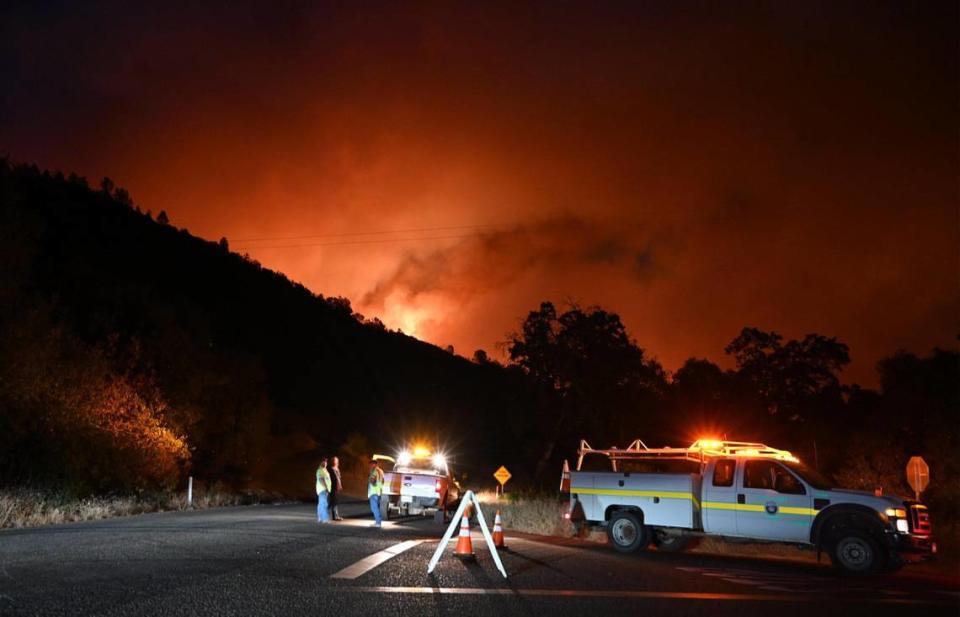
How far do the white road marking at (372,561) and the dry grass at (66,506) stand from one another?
8457 mm

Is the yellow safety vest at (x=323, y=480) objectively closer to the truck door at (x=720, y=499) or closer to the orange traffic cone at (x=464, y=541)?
the orange traffic cone at (x=464, y=541)

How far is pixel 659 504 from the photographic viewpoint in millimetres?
15273

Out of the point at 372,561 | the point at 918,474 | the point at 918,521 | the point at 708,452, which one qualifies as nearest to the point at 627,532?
the point at 708,452

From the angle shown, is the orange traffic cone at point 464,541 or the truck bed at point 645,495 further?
the truck bed at point 645,495

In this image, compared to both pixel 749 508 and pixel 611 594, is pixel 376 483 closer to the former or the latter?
pixel 749 508

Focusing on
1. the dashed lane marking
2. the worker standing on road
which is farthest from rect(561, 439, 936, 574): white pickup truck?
the worker standing on road

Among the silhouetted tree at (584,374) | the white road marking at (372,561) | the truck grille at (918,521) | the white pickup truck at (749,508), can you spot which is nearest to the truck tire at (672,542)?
the white pickup truck at (749,508)

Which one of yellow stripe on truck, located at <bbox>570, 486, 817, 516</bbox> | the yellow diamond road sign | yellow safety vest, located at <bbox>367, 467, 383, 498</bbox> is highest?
the yellow diamond road sign

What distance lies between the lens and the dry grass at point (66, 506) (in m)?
16.8

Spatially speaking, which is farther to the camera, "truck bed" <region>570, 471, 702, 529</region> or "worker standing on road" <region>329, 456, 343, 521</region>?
"worker standing on road" <region>329, 456, 343, 521</region>

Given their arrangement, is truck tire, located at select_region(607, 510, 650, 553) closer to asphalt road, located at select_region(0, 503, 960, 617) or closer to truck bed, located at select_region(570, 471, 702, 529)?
truck bed, located at select_region(570, 471, 702, 529)

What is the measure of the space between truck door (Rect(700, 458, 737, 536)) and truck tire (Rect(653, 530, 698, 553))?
0.94m

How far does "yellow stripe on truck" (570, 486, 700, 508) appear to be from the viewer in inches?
589

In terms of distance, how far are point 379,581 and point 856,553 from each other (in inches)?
336
